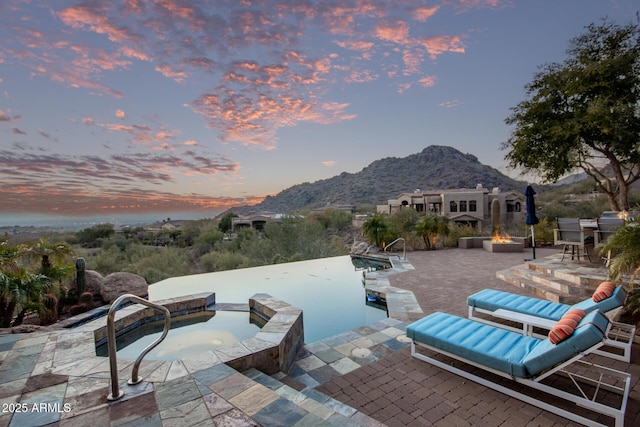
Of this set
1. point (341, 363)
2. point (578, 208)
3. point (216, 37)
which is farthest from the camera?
point (578, 208)

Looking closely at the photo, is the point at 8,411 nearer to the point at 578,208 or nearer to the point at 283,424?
the point at 283,424

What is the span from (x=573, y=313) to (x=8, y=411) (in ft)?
15.7

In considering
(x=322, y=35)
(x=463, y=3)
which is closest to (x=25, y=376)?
(x=322, y=35)

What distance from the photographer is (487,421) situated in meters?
2.39

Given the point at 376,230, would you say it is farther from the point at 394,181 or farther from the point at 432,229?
the point at 394,181

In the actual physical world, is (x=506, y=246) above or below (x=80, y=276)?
below

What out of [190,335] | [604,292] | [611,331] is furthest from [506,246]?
[190,335]

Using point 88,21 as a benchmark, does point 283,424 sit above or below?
below

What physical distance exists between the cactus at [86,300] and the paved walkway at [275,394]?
1997mm

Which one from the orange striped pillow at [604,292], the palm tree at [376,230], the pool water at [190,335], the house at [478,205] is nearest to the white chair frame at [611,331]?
the orange striped pillow at [604,292]

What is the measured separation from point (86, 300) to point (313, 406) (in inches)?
221

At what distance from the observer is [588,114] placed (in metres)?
10.3

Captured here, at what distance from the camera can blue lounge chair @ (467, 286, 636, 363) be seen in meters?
3.27

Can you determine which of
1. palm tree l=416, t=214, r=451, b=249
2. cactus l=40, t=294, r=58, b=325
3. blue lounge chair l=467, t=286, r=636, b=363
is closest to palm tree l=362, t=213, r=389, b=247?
palm tree l=416, t=214, r=451, b=249
